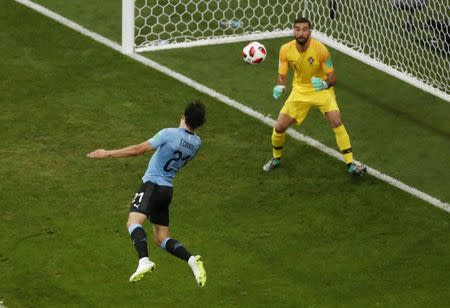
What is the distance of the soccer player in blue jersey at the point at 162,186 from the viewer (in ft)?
49.2

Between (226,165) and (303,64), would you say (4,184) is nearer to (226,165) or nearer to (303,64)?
(226,165)

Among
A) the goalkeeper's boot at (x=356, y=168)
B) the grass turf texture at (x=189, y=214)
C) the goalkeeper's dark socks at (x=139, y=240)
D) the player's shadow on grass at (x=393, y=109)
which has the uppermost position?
the goalkeeper's dark socks at (x=139, y=240)

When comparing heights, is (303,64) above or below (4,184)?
above

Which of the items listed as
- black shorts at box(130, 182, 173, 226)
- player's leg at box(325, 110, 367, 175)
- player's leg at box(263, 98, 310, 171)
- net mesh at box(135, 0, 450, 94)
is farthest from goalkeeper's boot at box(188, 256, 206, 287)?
net mesh at box(135, 0, 450, 94)

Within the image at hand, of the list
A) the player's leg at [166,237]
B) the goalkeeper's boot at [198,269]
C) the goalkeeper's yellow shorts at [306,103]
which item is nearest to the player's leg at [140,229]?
the player's leg at [166,237]

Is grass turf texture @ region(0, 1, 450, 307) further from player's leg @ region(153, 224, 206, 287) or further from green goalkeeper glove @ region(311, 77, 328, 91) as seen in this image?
green goalkeeper glove @ region(311, 77, 328, 91)

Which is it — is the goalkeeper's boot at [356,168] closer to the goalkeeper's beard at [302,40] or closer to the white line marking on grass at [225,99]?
the white line marking on grass at [225,99]

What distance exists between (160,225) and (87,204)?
Answer: 2.23 m

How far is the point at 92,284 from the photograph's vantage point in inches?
623

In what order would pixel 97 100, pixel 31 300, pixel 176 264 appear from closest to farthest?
1. pixel 31 300
2. pixel 176 264
3. pixel 97 100

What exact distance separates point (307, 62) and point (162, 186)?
12.4 ft

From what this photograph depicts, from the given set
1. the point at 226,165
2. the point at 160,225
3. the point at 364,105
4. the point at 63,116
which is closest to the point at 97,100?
the point at 63,116

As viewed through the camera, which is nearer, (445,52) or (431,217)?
(431,217)

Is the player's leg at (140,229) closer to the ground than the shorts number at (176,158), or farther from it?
closer to the ground
